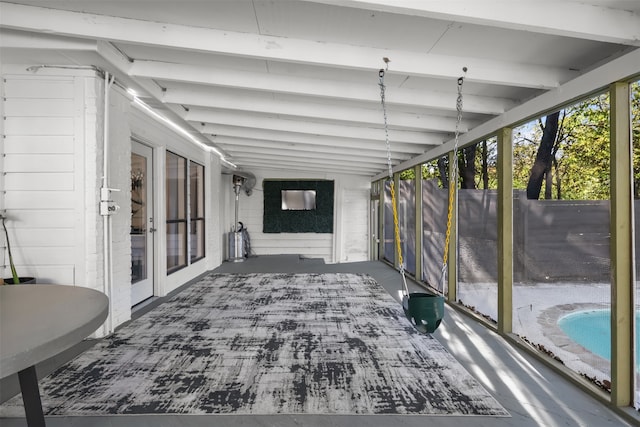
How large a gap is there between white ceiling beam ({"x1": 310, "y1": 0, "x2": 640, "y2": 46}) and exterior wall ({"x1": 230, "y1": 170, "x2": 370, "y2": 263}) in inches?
297

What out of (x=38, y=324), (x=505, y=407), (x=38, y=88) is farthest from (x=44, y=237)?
(x=505, y=407)

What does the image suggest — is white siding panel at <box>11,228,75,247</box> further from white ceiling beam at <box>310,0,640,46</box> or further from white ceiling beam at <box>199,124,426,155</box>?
white ceiling beam at <box>310,0,640,46</box>

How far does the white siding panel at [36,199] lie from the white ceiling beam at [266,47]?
1459mm

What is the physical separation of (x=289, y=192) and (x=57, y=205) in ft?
22.1

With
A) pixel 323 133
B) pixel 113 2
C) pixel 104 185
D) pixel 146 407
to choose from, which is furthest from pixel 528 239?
pixel 104 185

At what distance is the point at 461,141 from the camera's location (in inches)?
174

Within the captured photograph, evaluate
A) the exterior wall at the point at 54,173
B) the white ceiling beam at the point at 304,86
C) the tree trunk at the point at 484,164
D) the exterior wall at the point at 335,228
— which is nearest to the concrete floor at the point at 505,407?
the exterior wall at the point at 54,173

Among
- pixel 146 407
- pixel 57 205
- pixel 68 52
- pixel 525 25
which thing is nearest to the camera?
pixel 525 25

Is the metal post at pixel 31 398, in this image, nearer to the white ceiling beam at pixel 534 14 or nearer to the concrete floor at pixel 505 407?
A: the concrete floor at pixel 505 407

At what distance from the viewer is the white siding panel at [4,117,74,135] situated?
123 inches

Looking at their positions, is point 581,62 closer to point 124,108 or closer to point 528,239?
point 528,239

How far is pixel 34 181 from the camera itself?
10.3 feet

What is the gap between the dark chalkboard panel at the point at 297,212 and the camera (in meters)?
9.59

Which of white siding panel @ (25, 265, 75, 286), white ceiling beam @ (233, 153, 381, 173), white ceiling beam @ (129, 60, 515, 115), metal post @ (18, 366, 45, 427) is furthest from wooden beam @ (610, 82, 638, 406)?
white ceiling beam @ (233, 153, 381, 173)
